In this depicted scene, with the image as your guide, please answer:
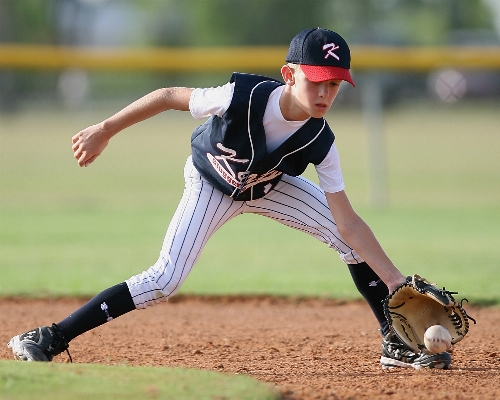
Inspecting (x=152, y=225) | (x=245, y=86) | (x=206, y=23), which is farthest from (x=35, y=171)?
(x=206, y=23)

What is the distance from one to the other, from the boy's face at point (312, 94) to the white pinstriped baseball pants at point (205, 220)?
0.52 m

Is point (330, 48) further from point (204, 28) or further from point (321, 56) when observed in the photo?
point (204, 28)

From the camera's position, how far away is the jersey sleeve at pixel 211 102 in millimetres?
3488

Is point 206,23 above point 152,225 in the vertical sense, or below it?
above

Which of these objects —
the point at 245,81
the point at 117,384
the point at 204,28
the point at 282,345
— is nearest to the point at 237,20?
the point at 204,28

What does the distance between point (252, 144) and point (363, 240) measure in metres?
0.64

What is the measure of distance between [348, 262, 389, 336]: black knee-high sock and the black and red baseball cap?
96 cm

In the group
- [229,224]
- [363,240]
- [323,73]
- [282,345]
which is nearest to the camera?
[323,73]

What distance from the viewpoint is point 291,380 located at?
3.39 meters

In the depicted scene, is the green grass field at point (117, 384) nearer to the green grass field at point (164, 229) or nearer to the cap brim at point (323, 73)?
the green grass field at point (164, 229)

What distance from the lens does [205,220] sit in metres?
3.68

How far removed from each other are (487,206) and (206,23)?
3318 centimetres

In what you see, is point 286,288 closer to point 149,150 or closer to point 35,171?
point 35,171

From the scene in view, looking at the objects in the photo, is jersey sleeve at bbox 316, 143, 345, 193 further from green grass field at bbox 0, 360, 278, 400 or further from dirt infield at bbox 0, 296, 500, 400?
green grass field at bbox 0, 360, 278, 400
